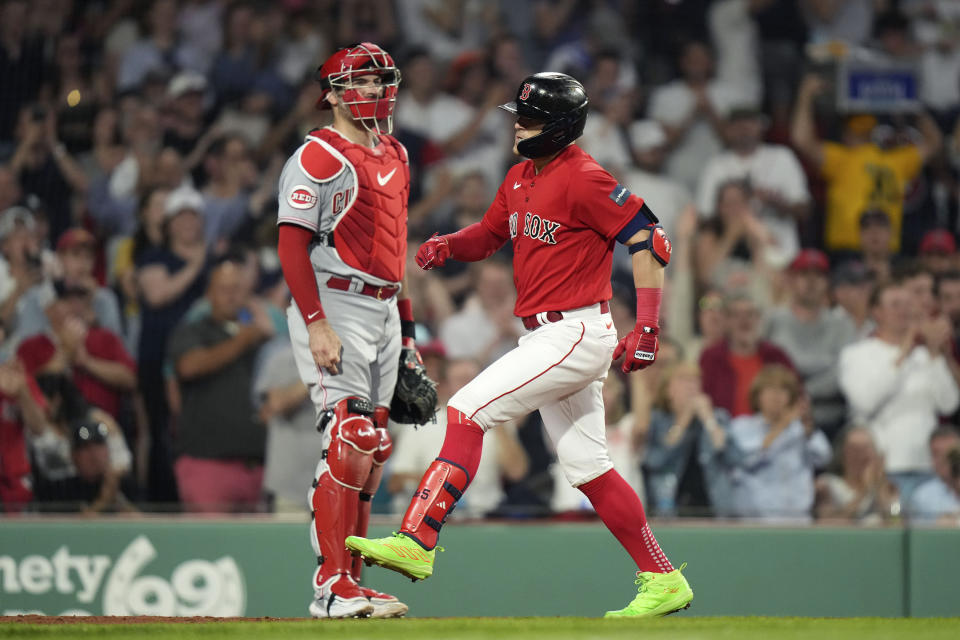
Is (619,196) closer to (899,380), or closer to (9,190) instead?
(899,380)

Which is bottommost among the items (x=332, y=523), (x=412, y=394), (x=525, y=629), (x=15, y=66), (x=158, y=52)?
(x=525, y=629)

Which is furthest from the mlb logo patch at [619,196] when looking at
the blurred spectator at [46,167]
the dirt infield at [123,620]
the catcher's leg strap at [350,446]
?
the blurred spectator at [46,167]

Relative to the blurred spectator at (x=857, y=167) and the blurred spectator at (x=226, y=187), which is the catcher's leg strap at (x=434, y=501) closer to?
the blurred spectator at (x=226, y=187)

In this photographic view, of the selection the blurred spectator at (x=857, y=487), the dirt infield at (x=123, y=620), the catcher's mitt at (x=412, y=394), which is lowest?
the blurred spectator at (x=857, y=487)

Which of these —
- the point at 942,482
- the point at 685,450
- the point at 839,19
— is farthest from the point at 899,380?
the point at 839,19

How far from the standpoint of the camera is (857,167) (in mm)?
9242

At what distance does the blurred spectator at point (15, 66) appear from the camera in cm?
891

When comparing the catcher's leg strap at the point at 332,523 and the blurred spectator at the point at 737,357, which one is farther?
the blurred spectator at the point at 737,357

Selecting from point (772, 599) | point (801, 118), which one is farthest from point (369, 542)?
point (801, 118)

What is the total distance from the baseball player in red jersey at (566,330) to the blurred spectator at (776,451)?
2508 millimetres

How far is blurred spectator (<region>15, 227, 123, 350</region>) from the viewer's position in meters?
7.93

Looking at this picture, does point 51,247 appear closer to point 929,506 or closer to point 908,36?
point 929,506

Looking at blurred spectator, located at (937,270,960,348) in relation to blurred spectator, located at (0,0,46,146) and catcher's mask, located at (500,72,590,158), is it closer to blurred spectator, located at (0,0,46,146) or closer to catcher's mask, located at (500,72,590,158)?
catcher's mask, located at (500,72,590,158)

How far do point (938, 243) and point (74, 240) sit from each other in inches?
216
